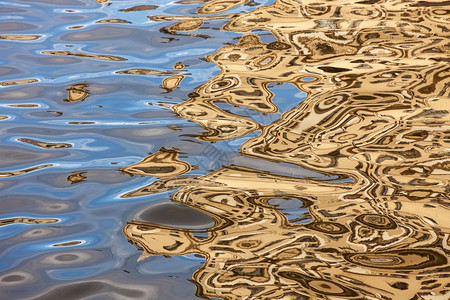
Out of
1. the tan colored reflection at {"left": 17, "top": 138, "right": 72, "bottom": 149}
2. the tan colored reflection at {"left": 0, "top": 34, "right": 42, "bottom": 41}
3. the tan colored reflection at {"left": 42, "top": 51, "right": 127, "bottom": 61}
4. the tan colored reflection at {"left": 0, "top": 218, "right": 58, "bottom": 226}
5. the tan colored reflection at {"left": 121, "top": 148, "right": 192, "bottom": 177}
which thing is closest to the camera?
the tan colored reflection at {"left": 0, "top": 218, "right": 58, "bottom": 226}

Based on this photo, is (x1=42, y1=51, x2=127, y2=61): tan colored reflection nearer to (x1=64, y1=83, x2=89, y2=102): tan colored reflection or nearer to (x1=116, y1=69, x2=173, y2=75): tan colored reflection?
(x1=116, y1=69, x2=173, y2=75): tan colored reflection

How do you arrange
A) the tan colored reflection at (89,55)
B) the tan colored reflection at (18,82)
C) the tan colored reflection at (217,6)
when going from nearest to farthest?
the tan colored reflection at (18,82)
the tan colored reflection at (89,55)
the tan colored reflection at (217,6)

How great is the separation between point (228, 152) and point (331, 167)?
0.40 m

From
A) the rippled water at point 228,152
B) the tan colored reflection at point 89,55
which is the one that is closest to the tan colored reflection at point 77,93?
the rippled water at point 228,152

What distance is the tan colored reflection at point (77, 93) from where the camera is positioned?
2.41m

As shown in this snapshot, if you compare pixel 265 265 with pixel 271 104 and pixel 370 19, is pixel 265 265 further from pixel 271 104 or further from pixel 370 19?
pixel 370 19

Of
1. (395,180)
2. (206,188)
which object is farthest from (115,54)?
(395,180)

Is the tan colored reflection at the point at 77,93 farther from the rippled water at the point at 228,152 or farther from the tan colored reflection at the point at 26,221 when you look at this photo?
the tan colored reflection at the point at 26,221

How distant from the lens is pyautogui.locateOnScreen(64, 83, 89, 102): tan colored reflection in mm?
2414

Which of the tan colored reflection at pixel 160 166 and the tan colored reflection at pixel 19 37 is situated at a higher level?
the tan colored reflection at pixel 19 37

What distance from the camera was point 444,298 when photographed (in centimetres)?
124

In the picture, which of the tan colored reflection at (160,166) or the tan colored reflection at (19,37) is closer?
the tan colored reflection at (160,166)

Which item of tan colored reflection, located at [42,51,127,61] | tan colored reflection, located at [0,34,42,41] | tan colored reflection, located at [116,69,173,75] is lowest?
tan colored reflection, located at [116,69,173,75]

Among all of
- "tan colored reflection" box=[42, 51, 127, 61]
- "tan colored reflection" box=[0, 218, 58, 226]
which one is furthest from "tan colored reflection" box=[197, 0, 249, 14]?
"tan colored reflection" box=[0, 218, 58, 226]
